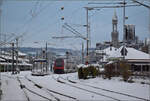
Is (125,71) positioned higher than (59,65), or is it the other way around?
(125,71)

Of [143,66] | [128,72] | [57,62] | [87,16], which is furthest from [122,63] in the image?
[57,62]

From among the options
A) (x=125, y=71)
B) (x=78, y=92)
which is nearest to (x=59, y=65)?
(x=125, y=71)

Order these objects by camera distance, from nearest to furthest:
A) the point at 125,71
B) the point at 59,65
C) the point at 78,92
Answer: the point at 78,92
the point at 125,71
the point at 59,65

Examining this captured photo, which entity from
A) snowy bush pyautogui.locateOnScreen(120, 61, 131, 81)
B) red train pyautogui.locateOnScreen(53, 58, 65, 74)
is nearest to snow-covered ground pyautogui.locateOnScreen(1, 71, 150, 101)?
snowy bush pyautogui.locateOnScreen(120, 61, 131, 81)

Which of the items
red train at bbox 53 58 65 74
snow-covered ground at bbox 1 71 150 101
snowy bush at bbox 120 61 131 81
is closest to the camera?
snow-covered ground at bbox 1 71 150 101

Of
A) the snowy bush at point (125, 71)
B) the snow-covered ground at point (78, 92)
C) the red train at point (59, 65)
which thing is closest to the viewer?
the snow-covered ground at point (78, 92)

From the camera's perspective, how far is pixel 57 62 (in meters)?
46.6

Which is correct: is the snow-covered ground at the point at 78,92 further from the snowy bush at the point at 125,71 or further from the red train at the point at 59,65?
the red train at the point at 59,65

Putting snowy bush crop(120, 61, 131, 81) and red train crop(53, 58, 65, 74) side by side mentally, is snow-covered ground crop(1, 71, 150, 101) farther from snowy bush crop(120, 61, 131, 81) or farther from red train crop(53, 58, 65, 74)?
red train crop(53, 58, 65, 74)

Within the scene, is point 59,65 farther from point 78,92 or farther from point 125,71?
point 78,92

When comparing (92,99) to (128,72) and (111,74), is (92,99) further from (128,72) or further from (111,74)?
(111,74)

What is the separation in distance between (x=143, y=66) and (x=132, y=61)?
7.92 feet

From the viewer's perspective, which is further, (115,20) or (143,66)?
(115,20)

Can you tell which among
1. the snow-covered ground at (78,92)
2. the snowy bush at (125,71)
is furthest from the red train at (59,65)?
the snow-covered ground at (78,92)
